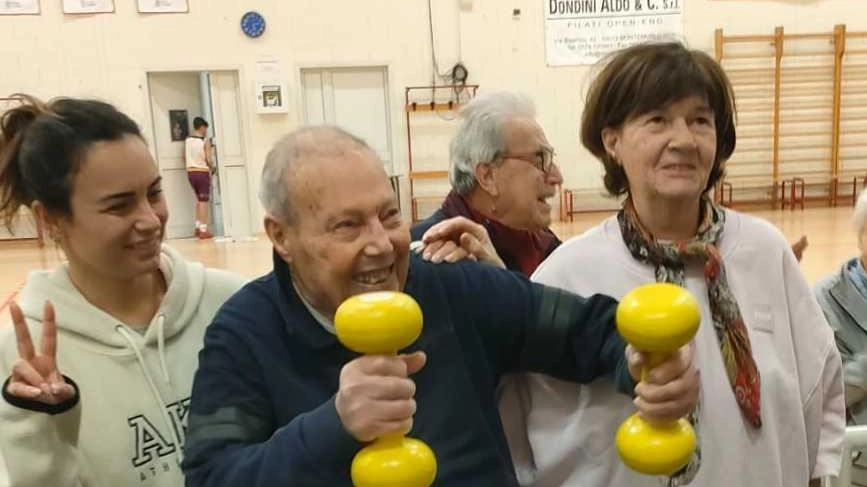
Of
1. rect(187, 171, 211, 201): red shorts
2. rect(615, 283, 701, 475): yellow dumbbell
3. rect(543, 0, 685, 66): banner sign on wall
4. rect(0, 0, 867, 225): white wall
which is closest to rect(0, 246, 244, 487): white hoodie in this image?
rect(615, 283, 701, 475): yellow dumbbell

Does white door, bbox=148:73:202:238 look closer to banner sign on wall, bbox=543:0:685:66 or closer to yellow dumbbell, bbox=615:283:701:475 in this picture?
banner sign on wall, bbox=543:0:685:66

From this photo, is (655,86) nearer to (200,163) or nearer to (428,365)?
(428,365)

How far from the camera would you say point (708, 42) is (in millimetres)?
9109

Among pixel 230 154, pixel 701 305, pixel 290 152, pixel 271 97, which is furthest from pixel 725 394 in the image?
pixel 230 154

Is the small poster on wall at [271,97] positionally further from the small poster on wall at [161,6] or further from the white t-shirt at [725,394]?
the white t-shirt at [725,394]

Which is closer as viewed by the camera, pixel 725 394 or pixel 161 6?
pixel 725 394

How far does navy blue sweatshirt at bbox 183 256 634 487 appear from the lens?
1018mm

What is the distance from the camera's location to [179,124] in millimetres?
9078

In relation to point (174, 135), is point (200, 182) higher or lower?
lower

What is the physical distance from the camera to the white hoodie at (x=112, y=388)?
1.20 metres

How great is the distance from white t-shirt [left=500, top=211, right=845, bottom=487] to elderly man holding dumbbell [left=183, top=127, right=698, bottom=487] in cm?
8

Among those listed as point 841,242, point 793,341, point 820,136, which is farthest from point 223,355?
point 820,136

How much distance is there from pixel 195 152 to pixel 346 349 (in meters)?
8.19

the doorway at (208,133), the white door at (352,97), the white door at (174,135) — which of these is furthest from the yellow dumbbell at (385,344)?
the white door at (174,135)
